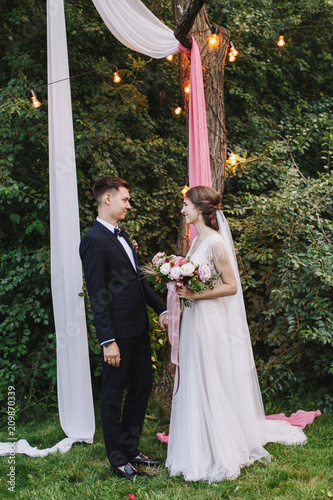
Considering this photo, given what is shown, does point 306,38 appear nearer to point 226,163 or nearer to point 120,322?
point 226,163

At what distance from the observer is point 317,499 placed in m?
2.62

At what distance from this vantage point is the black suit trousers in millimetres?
3010

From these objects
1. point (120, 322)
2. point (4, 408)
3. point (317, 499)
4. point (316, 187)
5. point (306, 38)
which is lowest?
point (317, 499)

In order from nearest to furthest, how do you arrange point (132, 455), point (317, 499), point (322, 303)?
point (317, 499) → point (132, 455) → point (322, 303)

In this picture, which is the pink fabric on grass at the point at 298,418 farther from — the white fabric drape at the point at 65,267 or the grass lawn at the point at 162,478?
the white fabric drape at the point at 65,267

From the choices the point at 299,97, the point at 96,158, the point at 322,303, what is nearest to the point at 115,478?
the point at 322,303

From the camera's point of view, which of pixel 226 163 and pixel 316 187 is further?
pixel 226 163

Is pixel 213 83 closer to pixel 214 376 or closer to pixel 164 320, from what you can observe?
pixel 164 320

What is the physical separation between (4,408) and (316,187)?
3421 mm

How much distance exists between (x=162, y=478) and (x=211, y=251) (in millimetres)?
1411

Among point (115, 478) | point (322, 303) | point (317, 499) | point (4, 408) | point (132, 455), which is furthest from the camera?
point (4, 408)

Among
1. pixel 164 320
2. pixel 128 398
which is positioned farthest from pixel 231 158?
pixel 128 398

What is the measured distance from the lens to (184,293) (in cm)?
296

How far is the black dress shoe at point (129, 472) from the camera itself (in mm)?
2963
